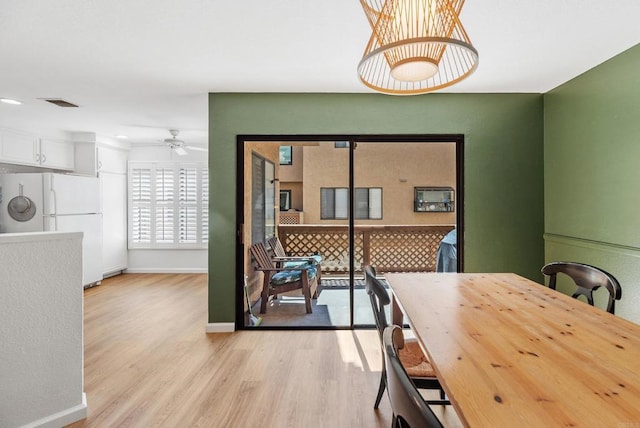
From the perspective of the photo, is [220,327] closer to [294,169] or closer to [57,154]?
[57,154]

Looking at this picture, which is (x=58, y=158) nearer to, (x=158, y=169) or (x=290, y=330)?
(x=158, y=169)

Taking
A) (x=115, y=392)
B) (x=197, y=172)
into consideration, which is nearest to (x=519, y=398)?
(x=115, y=392)

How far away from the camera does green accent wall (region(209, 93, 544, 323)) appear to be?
11.4 ft

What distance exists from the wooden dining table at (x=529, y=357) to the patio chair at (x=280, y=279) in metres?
2.34

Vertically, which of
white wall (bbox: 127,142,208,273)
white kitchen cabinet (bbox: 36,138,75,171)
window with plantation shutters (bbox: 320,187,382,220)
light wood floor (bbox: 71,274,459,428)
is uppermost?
white kitchen cabinet (bbox: 36,138,75,171)

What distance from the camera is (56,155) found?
5.21 meters

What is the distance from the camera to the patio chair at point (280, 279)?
4.03 meters

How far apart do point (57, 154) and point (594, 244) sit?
659cm

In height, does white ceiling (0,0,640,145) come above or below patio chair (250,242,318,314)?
above

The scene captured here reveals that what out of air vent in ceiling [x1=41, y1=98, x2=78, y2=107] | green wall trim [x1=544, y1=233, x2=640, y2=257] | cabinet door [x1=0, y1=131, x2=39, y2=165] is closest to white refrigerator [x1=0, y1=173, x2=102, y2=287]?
cabinet door [x1=0, y1=131, x2=39, y2=165]

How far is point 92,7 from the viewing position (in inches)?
78.9

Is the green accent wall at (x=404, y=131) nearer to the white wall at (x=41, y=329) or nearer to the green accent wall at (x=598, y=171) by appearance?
the green accent wall at (x=598, y=171)

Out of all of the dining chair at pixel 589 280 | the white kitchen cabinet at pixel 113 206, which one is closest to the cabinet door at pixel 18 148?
the white kitchen cabinet at pixel 113 206

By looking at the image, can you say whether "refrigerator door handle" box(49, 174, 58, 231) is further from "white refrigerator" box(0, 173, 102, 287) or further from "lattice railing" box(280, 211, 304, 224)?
"lattice railing" box(280, 211, 304, 224)
